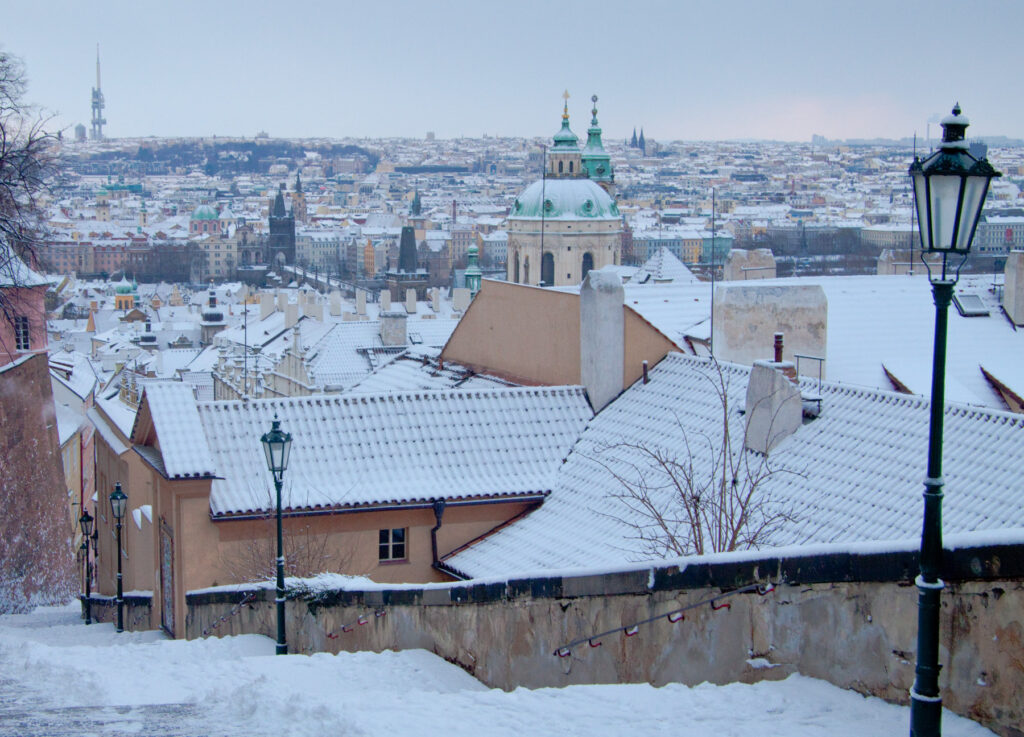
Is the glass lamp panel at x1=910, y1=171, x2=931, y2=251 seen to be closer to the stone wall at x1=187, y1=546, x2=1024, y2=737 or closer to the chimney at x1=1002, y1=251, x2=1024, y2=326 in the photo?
the stone wall at x1=187, y1=546, x2=1024, y2=737

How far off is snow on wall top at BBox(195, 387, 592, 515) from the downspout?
10 centimetres

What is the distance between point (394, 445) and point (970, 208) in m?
9.68

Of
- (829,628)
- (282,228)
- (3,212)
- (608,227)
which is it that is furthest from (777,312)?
(282,228)

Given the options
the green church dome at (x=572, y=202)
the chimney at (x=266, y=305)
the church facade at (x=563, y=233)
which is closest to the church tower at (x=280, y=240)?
the chimney at (x=266, y=305)

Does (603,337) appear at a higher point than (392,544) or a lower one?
higher

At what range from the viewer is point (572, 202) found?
2953 inches

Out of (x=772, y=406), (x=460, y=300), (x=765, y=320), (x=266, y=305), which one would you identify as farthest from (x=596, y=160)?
(x=772, y=406)

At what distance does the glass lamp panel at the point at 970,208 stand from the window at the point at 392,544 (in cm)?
929

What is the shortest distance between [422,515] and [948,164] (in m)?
9.37

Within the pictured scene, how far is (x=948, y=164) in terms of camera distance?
5.28m

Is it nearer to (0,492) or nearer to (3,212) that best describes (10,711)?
(3,212)

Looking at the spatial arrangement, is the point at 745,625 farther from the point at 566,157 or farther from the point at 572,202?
the point at 566,157

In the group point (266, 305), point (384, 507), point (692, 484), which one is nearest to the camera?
point (692, 484)

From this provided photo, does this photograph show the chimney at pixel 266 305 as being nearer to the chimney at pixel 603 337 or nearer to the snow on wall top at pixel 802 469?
the chimney at pixel 603 337
